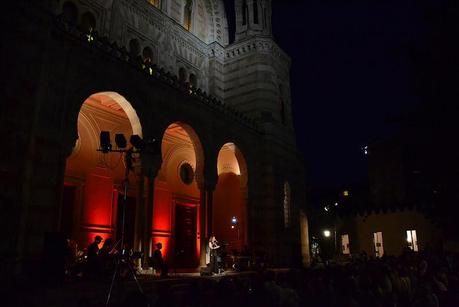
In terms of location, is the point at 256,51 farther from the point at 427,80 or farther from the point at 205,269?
the point at 205,269

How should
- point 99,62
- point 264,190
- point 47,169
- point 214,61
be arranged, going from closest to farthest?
point 47,169 < point 99,62 < point 264,190 < point 214,61

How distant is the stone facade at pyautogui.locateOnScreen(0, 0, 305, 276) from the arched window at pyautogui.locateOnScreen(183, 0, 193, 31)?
8.5 inches

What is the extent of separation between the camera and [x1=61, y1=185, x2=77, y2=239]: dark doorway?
45.5 feet

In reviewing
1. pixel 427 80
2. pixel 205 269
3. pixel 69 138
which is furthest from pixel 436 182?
pixel 69 138

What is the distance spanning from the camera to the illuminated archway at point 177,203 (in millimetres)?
17781

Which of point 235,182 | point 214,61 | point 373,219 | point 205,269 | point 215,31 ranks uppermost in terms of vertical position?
point 215,31

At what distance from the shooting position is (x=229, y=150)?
70.7ft

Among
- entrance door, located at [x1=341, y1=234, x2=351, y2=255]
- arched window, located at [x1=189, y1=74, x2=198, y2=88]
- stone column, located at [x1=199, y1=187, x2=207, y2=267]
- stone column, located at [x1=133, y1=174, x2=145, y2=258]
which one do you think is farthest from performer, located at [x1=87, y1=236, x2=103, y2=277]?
entrance door, located at [x1=341, y1=234, x2=351, y2=255]

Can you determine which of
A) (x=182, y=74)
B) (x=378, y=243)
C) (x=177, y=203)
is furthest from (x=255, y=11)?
(x=378, y=243)

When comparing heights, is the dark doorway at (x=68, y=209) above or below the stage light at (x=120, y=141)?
below

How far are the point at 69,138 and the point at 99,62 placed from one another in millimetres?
2920

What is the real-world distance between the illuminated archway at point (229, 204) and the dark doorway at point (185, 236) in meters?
2.62

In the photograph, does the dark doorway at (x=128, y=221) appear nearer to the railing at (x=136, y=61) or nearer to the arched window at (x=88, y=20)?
the railing at (x=136, y=61)

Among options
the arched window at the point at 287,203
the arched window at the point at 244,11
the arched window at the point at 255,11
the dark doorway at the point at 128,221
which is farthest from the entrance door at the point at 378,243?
the dark doorway at the point at 128,221
